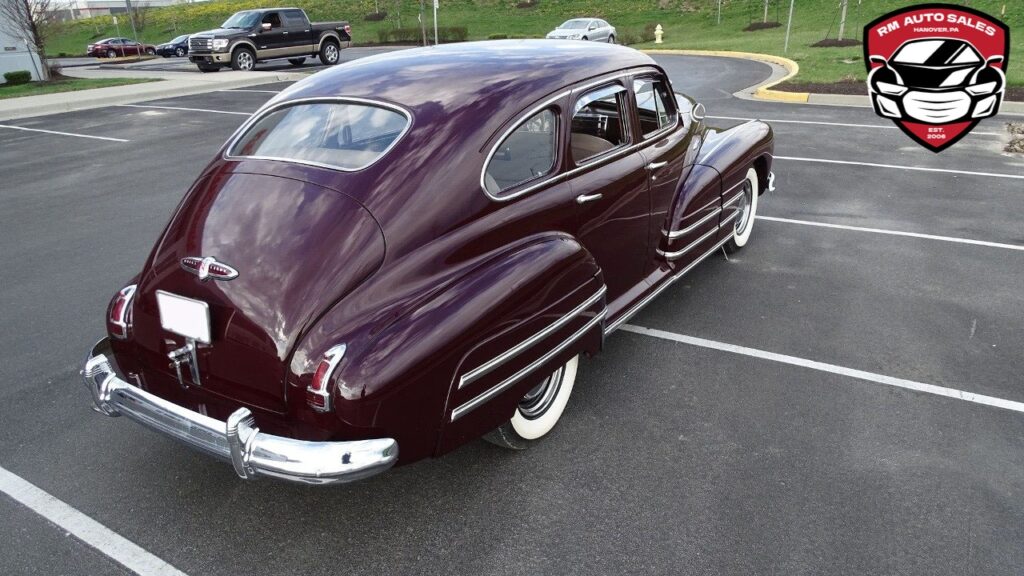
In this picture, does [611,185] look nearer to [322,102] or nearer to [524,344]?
[524,344]

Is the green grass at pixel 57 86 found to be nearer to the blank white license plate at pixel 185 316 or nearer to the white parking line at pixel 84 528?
the white parking line at pixel 84 528

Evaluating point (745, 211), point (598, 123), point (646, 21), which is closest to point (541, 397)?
point (598, 123)

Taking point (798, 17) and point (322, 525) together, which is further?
point (798, 17)

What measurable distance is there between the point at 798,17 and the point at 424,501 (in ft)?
118

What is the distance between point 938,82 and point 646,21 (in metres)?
28.7

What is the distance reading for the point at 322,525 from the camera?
9.60 feet

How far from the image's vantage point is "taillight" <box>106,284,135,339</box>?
10.00 ft

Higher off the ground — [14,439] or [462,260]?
[462,260]

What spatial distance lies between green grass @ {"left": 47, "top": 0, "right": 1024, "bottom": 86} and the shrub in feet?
51.4

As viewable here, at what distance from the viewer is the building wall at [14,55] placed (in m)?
20.2

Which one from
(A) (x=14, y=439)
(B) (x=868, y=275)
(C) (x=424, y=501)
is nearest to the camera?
(C) (x=424, y=501)

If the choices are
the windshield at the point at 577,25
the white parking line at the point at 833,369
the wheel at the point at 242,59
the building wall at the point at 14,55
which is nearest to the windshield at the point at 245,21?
the wheel at the point at 242,59

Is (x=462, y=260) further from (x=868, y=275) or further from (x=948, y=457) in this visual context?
(x=868, y=275)

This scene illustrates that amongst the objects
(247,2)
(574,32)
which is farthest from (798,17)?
(247,2)
